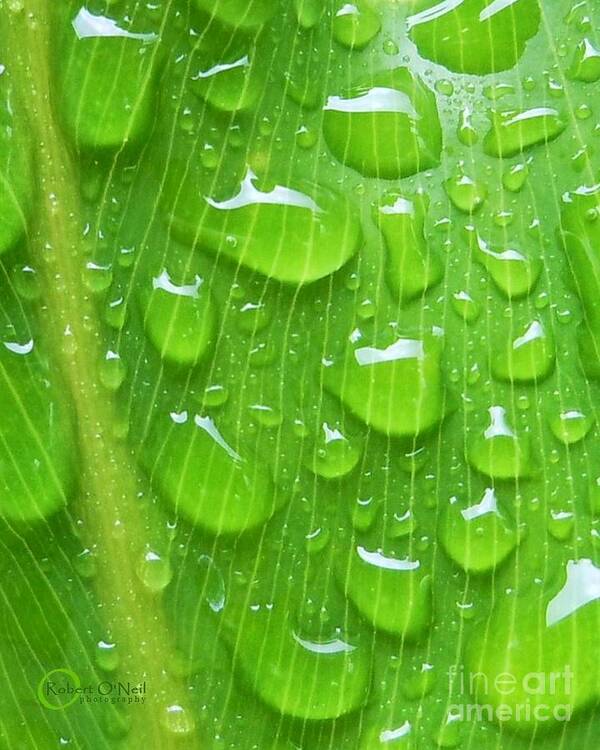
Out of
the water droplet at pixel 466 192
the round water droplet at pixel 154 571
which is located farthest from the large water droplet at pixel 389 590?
the water droplet at pixel 466 192

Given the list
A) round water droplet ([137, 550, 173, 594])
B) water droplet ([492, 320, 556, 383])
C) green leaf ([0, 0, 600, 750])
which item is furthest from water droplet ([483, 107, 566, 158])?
round water droplet ([137, 550, 173, 594])

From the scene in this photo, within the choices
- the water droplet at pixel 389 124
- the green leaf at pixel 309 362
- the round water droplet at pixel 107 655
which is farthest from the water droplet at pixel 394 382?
the round water droplet at pixel 107 655

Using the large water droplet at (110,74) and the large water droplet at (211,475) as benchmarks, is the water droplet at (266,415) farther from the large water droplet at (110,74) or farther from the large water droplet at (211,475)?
the large water droplet at (110,74)

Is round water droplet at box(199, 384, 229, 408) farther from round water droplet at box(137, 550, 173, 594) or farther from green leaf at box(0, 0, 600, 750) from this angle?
round water droplet at box(137, 550, 173, 594)

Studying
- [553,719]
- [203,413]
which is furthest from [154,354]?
[553,719]

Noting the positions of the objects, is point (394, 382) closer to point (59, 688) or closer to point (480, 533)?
point (480, 533)

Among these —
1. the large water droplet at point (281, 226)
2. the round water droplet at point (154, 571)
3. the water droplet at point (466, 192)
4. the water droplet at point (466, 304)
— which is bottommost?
the round water droplet at point (154, 571)

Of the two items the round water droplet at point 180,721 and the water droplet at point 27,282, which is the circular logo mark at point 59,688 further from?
the water droplet at point 27,282

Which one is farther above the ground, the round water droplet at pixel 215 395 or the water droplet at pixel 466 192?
the water droplet at pixel 466 192

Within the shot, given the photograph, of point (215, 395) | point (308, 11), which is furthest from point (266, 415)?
point (308, 11)
